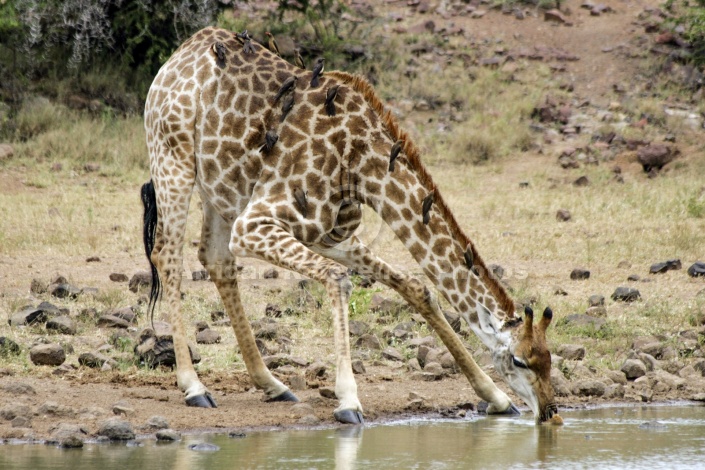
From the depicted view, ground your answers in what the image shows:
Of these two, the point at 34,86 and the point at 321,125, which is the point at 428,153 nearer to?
the point at 34,86

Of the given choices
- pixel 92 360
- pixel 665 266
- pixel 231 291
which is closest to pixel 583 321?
pixel 665 266

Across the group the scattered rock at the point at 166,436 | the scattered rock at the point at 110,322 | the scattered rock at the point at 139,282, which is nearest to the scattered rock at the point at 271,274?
the scattered rock at the point at 139,282

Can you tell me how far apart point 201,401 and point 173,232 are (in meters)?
1.15

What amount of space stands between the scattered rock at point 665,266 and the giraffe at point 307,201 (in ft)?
14.9

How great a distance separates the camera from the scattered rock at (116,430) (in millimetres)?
5422

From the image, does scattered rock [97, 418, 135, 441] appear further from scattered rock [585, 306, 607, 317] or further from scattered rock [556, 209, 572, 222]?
scattered rock [556, 209, 572, 222]

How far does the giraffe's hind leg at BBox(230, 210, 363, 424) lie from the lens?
19.6 feet

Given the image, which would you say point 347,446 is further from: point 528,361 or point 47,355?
point 47,355

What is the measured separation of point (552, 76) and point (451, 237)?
13.1 meters

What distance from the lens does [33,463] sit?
484 cm

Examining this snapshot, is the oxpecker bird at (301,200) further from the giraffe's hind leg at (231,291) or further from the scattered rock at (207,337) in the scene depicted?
the scattered rock at (207,337)

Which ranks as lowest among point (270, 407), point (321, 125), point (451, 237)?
point (270, 407)

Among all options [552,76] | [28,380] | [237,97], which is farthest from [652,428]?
[552,76]

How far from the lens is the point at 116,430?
17.8ft
